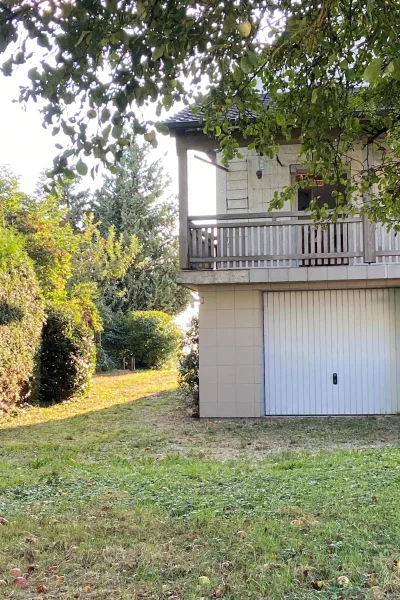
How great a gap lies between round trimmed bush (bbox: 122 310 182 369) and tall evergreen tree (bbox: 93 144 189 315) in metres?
4.98

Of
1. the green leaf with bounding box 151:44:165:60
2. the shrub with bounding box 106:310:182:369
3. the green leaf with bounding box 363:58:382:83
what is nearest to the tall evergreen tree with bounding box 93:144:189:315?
the shrub with bounding box 106:310:182:369

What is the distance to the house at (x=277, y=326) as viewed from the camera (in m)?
10.7

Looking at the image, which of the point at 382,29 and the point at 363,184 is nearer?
the point at 382,29

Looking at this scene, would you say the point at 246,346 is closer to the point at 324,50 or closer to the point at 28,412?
the point at 28,412

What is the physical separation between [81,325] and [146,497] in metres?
9.42

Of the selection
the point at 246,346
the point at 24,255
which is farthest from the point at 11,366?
the point at 246,346

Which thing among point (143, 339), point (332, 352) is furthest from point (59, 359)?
point (143, 339)

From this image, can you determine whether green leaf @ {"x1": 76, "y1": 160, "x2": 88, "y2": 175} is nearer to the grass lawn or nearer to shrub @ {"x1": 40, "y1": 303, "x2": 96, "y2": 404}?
the grass lawn

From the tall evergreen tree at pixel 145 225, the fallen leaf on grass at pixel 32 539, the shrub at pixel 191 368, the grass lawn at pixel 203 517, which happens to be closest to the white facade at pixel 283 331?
the shrub at pixel 191 368

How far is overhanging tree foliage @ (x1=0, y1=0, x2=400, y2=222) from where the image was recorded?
328 cm

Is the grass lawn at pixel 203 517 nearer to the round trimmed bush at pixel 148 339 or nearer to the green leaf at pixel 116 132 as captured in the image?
the green leaf at pixel 116 132

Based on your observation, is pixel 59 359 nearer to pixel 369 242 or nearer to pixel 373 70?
pixel 369 242

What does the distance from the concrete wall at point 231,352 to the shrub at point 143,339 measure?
11.8m

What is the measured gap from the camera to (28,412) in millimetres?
11977
